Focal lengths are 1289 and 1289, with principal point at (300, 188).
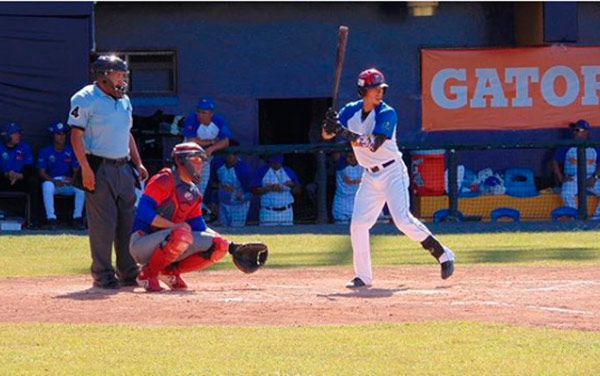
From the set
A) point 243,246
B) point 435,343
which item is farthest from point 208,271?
point 435,343

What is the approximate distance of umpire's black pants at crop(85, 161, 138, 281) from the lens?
10.4 m

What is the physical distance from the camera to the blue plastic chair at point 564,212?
18.8 m

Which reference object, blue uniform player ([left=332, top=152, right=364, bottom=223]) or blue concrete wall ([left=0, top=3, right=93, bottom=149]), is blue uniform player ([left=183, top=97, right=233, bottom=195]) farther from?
blue concrete wall ([left=0, top=3, right=93, bottom=149])

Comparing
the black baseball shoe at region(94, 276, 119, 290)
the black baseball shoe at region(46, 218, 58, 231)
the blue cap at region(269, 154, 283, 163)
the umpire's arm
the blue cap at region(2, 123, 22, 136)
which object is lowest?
the black baseball shoe at region(46, 218, 58, 231)

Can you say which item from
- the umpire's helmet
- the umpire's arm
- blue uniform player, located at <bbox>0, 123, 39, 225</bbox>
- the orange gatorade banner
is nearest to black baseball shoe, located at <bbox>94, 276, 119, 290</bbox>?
the umpire's arm

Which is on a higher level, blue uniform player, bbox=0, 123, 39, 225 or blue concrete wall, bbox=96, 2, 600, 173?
blue concrete wall, bbox=96, 2, 600, 173

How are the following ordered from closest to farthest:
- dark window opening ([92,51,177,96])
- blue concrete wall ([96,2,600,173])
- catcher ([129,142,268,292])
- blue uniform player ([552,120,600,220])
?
catcher ([129,142,268,292])
blue uniform player ([552,120,600,220])
blue concrete wall ([96,2,600,173])
dark window opening ([92,51,177,96])

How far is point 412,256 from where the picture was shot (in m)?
14.0

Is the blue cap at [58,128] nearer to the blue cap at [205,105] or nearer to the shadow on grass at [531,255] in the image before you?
the blue cap at [205,105]

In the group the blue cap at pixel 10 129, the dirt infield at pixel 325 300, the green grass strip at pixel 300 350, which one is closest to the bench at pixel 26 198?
the blue cap at pixel 10 129

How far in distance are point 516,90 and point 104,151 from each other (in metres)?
11.2

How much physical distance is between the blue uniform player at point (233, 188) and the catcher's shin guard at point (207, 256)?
26.2ft

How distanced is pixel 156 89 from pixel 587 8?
6.84 meters

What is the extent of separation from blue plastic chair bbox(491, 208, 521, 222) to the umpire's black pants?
9301 mm
